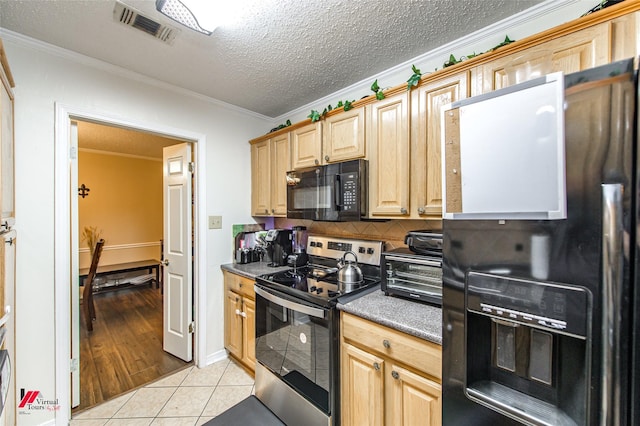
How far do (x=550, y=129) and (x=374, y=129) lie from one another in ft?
3.72

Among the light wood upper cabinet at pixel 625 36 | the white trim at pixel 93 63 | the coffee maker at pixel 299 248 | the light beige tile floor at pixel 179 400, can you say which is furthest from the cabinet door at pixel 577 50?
the light beige tile floor at pixel 179 400

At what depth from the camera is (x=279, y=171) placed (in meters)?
2.48

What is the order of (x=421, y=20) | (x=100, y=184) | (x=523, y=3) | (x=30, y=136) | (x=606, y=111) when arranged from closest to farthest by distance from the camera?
(x=606, y=111), (x=523, y=3), (x=421, y=20), (x=30, y=136), (x=100, y=184)

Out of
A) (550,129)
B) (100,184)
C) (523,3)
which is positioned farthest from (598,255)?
(100,184)

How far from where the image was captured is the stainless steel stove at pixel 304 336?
1.50 meters

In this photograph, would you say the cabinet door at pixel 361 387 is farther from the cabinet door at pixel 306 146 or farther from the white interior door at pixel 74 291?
the white interior door at pixel 74 291

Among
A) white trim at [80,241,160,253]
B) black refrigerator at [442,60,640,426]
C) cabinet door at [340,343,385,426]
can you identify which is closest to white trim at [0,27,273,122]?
black refrigerator at [442,60,640,426]

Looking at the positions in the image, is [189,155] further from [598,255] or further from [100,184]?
[100,184]

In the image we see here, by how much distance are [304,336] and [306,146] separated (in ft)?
4.76

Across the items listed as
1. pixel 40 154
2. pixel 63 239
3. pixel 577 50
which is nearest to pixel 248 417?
pixel 63 239

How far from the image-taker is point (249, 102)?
254 cm

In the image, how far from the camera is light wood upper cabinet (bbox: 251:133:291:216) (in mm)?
2441

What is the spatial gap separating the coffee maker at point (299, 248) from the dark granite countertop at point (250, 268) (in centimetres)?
12

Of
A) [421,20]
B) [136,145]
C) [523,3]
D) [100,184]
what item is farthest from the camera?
[100,184]
